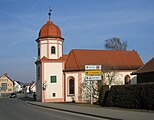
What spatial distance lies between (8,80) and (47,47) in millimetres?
86556

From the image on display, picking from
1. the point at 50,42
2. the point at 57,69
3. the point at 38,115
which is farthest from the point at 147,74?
the point at 38,115

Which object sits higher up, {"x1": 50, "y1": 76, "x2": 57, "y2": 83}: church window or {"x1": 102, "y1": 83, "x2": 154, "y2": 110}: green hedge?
{"x1": 50, "y1": 76, "x2": 57, "y2": 83}: church window

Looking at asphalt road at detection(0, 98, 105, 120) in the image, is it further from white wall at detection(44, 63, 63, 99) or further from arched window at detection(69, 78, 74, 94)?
arched window at detection(69, 78, 74, 94)

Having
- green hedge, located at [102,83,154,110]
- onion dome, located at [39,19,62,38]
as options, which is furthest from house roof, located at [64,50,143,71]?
green hedge, located at [102,83,154,110]

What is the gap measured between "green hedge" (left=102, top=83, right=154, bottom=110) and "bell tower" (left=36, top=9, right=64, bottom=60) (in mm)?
23412

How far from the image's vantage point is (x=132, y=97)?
29266 millimetres

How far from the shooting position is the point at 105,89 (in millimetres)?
37969

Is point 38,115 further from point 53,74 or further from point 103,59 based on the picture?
point 103,59

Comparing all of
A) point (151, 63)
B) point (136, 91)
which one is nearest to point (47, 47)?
point (151, 63)

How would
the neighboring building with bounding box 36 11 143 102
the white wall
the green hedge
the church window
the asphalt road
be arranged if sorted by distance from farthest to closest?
the church window → the neighboring building with bounding box 36 11 143 102 → the white wall → the green hedge → the asphalt road

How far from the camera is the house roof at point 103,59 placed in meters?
58.2

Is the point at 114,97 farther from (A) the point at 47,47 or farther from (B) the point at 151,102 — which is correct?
(A) the point at 47,47

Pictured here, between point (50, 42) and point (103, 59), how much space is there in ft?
36.0

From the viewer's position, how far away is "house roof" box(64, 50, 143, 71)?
5819 cm
